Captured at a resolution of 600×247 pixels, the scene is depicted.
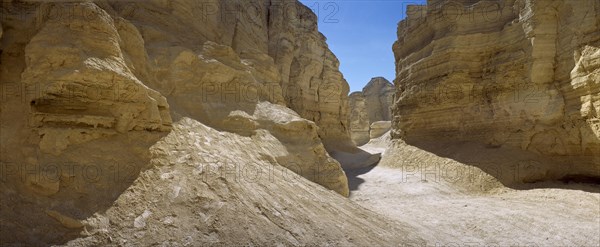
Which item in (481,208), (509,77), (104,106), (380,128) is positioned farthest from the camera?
(380,128)

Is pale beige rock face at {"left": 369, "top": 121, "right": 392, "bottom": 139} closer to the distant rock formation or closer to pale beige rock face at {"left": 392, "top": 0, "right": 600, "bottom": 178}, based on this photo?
the distant rock formation

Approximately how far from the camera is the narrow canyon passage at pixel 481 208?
6.51m

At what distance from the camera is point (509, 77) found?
40.8 feet

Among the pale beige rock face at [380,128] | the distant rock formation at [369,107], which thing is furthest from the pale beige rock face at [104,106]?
the distant rock formation at [369,107]

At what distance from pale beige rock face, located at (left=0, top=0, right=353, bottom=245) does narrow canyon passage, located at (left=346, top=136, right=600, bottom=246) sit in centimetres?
259

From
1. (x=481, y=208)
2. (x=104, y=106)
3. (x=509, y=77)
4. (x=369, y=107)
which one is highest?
(x=369, y=107)

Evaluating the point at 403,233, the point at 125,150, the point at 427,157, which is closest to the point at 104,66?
the point at 125,150

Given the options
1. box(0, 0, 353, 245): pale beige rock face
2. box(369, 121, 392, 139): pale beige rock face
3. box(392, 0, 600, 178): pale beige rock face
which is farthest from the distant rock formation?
box(0, 0, 353, 245): pale beige rock face

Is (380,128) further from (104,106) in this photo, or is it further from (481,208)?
(104,106)

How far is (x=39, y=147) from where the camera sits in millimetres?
4242

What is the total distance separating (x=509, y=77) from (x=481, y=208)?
22.3ft

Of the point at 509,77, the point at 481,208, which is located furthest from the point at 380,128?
the point at 481,208

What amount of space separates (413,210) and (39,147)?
28.4 feet

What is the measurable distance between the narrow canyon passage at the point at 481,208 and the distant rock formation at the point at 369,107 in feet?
73.9
